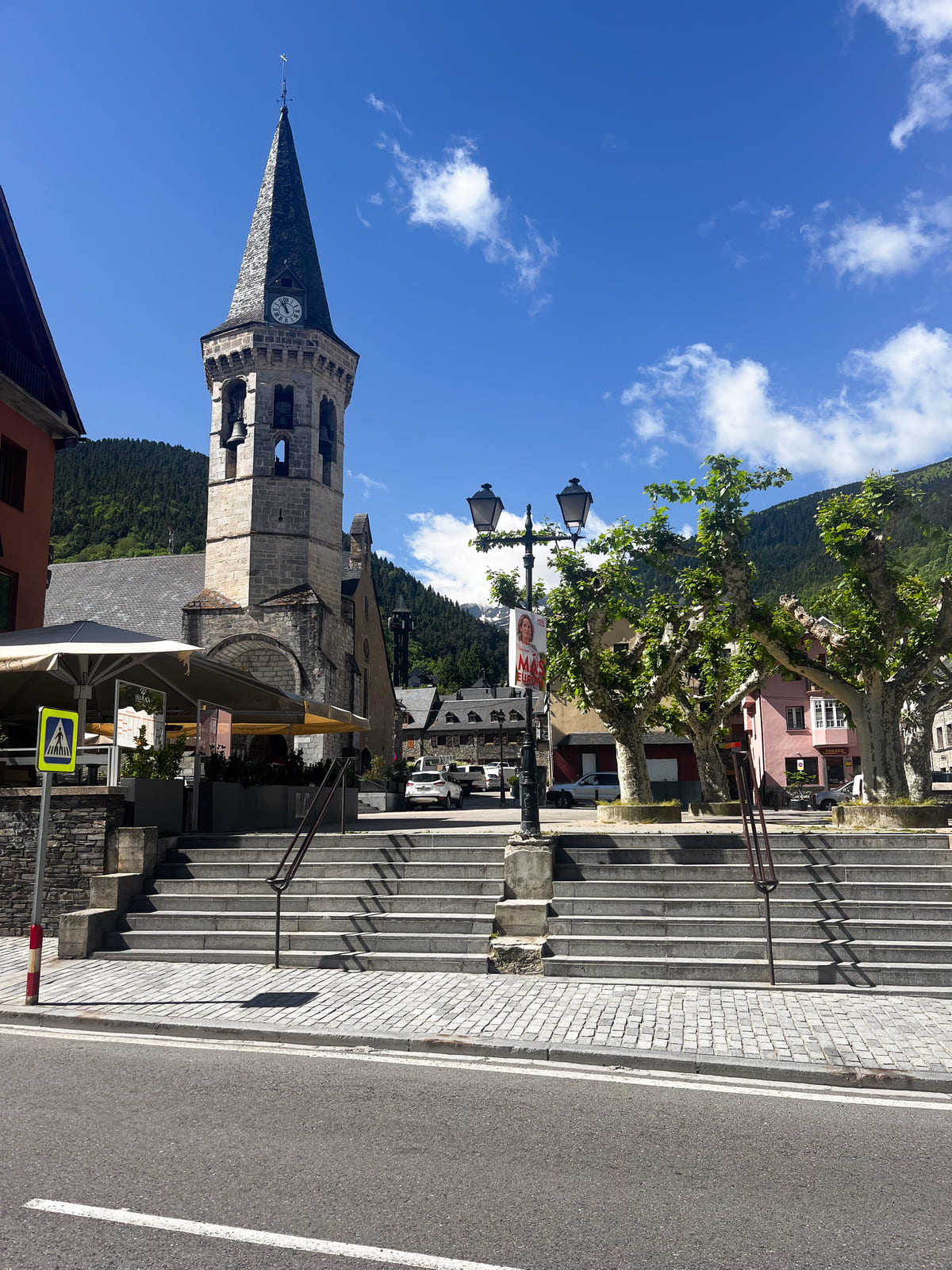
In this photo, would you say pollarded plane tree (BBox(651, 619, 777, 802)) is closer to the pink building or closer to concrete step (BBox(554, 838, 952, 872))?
concrete step (BBox(554, 838, 952, 872))

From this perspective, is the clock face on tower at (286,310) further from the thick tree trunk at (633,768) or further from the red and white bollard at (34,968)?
the red and white bollard at (34,968)

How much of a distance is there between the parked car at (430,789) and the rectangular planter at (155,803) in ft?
70.2

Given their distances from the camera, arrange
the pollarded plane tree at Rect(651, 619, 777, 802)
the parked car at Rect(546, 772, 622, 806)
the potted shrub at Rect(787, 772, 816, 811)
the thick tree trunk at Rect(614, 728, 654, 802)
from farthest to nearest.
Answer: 1. the parked car at Rect(546, 772, 622, 806)
2. the potted shrub at Rect(787, 772, 816, 811)
3. the pollarded plane tree at Rect(651, 619, 777, 802)
4. the thick tree trunk at Rect(614, 728, 654, 802)

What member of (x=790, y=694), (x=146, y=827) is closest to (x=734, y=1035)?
(x=146, y=827)

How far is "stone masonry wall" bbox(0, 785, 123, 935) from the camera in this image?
37.3 ft

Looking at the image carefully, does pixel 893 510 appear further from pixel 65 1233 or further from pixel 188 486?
pixel 188 486

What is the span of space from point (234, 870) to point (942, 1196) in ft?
29.8

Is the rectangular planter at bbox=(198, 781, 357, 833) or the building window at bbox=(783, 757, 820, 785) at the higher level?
the building window at bbox=(783, 757, 820, 785)

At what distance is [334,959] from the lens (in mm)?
9734

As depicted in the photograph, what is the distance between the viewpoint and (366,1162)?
4680 mm

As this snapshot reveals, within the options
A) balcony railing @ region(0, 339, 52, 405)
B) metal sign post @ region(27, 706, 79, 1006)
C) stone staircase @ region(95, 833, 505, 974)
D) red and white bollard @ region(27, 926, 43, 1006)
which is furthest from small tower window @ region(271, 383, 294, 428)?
red and white bollard @ region(27, 926, 43, 1006)

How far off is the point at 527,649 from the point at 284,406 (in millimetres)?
27578

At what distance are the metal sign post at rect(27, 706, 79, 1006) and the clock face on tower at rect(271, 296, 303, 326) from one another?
1194 inches

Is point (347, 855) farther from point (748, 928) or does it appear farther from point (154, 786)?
point (748, 928)
